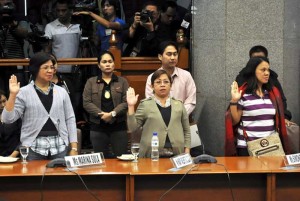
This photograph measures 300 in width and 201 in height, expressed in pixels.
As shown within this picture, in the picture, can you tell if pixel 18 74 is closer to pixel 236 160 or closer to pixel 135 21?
pixel 135 21

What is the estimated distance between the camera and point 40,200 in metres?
4.97

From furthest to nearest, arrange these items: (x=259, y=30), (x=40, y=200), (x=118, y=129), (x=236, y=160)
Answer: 1. (x=259, y=30)
2. (x=118, y=129)
3. (x=236, y=160)
4. (x=40, y=200)

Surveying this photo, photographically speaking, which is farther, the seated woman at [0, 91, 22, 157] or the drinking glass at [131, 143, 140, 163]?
the seated woman at [0, 91, 22, 157]

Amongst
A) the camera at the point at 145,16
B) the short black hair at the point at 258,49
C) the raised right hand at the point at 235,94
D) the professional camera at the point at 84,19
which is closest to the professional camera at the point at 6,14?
the professional camera at the point at 84,19

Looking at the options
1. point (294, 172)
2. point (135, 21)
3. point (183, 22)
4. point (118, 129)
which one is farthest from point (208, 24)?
point (294, 172)

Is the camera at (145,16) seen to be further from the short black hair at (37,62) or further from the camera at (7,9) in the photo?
the short black hair at (37,62)

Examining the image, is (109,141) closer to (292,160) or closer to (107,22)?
(107,22)

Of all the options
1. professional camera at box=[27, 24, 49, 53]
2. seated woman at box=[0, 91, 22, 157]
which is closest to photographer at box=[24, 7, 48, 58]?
professional camera at box=[27, 24, 49, 53]

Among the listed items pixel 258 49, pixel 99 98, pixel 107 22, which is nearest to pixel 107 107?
pixel 99 98

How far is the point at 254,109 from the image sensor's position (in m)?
6.05

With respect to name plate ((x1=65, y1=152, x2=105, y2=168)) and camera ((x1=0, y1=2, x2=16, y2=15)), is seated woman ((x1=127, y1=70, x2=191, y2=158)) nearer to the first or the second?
name plate ((x1=65, y1=152, x2=105, y2=168))

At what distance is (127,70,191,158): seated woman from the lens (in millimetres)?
5840

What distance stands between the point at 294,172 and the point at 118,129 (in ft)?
6.92

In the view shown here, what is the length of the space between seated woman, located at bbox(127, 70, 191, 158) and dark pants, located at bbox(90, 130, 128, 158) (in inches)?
30.2
